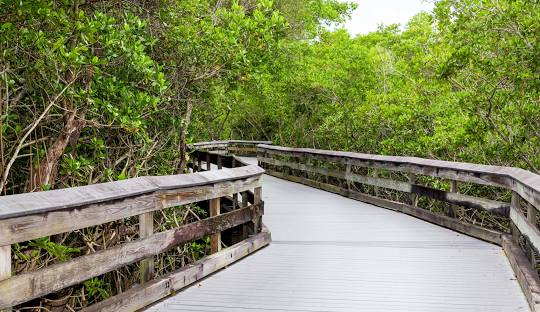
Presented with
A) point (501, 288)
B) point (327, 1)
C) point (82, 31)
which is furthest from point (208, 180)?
point (327, 1)

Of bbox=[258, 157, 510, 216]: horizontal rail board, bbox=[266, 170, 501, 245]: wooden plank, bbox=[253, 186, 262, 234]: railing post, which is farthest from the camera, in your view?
bbox=[266, 170, 501, 245]: wooden plank

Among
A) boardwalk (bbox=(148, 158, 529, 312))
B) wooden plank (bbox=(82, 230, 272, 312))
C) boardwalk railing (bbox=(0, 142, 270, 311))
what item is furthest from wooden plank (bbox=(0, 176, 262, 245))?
boardwalk (bbox=(148, 158, 529, 312))

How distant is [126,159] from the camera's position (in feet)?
24.2

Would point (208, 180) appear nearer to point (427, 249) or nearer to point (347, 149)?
point (427, 249)

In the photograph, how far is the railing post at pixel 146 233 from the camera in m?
4.27

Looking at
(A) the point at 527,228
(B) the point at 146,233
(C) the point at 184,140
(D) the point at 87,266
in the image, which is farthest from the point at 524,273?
(C) the point at 184,140

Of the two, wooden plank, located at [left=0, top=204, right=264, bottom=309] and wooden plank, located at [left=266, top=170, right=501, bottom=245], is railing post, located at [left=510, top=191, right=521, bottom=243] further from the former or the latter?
wooden plank, located at [left=0, top=204, right=264, bottom=309]

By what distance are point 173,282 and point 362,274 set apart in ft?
6.06

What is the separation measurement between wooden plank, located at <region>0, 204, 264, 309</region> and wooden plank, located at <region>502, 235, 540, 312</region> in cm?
283

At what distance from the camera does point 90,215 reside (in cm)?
355

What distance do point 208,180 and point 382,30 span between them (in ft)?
109

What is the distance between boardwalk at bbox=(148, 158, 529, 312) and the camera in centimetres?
433

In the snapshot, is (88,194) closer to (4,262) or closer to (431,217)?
(4,262)

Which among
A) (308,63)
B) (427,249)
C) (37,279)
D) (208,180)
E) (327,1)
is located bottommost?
(427,249)
